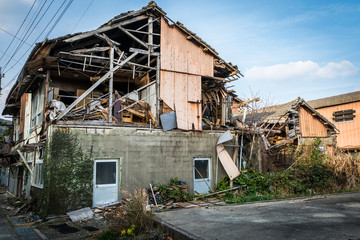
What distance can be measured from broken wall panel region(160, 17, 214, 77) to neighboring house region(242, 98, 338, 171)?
252 inches

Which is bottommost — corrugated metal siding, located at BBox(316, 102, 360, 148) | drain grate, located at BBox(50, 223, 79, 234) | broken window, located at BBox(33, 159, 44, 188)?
drain grate, located at BBox(50, 223, 79, 234)

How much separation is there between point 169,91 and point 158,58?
1.69m

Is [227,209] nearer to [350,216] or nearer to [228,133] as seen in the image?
[350,216]

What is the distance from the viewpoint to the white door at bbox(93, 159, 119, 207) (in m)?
10.2

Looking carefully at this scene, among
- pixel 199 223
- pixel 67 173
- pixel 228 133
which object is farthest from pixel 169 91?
pixel 199 223

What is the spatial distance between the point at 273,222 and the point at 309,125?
14.8m

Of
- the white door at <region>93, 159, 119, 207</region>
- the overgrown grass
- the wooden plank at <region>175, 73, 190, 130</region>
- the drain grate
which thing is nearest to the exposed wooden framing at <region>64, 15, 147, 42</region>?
the wooden plank at <region>175, 73, 190, 130</region>

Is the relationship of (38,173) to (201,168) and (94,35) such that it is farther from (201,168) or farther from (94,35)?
(201,168)

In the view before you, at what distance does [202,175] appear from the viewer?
12711 mm

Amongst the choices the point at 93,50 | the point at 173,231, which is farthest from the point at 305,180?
the point at 93,50

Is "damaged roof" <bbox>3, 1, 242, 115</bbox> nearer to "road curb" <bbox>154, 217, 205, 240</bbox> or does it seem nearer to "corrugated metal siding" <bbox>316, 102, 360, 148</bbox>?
"road curb" <bbox>154, 217, 205, 240</bbox>

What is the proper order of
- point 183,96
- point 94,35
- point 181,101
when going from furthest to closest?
point 183,96 → point 181,101 → point 94,35

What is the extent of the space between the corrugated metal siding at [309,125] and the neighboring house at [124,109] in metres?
7.32

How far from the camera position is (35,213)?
10438 millimetres
